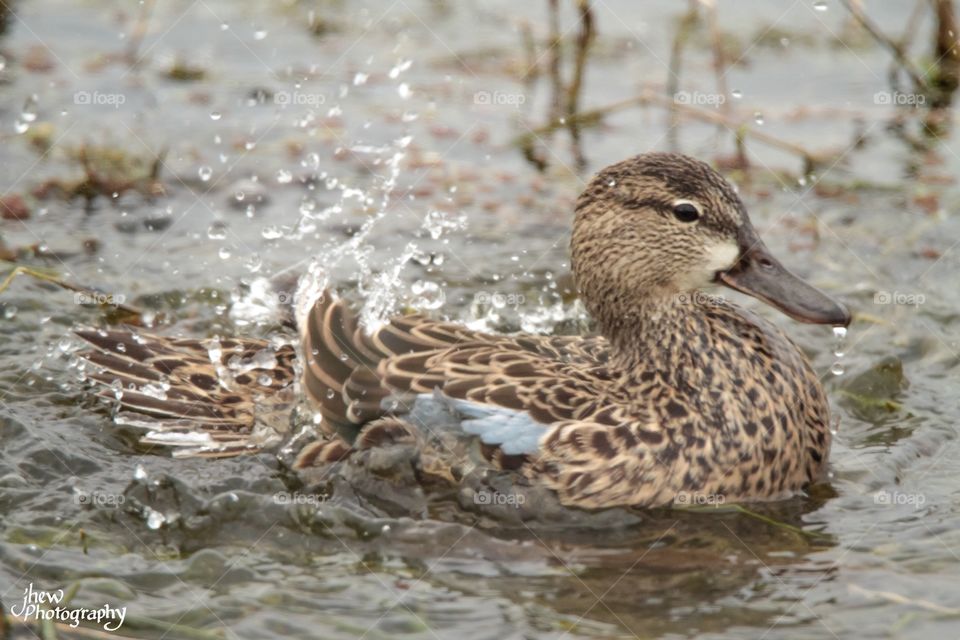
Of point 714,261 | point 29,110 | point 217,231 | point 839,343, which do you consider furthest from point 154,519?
point 29,110

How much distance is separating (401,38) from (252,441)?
5.52 m

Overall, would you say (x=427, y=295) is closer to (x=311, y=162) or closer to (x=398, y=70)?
(x=311, y=162)

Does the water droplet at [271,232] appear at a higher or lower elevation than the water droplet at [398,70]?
lower

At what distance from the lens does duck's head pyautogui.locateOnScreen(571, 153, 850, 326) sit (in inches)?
230

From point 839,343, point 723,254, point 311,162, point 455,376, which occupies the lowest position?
point 455,376

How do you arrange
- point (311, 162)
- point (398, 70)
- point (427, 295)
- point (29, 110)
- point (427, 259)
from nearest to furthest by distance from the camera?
point (427, 295), point (427, 259), point (311, 162), point (29, 110), point (398, 70)

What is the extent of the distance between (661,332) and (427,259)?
234cm

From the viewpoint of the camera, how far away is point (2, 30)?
35.1 ft

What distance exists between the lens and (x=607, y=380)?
600 cm

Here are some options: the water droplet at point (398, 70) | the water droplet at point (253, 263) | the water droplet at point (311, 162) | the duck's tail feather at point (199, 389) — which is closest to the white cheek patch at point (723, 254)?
the duck's tail feather at point (199, 389)

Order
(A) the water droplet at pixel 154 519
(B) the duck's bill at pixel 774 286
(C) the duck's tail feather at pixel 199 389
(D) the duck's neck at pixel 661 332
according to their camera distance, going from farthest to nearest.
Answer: (C) the duck's tail feather at pixel 199 389
(D) the duck's neck at pixel 661 332
(B) the duck's bill at pixel 774 286
(A) the water droplet at pixel 154 519

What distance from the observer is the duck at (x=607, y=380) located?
223 inches

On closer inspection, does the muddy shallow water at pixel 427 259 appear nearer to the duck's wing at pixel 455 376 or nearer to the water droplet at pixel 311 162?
the water droplet at pixel 311 162

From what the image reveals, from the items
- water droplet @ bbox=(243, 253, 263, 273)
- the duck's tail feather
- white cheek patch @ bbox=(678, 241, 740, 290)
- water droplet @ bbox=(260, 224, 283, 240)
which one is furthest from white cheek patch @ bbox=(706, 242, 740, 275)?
water droplet @ bbox=(260, 224, 283, 240)
